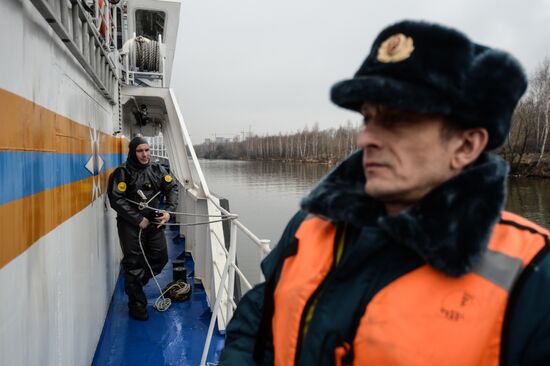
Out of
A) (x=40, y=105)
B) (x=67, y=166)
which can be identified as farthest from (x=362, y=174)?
(x=67, y=166)

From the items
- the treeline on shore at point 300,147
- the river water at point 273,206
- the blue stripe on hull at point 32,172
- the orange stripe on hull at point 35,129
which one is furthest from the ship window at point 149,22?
the treeline on shore at point 300,147

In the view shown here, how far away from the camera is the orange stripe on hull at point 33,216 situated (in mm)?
1350

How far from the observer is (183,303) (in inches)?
166

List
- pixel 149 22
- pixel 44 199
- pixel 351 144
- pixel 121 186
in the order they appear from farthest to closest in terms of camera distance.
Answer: pixel 351 144
pixel 149 22
pixel 121 186
pixel 44 199

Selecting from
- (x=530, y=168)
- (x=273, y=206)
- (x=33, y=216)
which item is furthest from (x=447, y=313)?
(x=530, y=168)

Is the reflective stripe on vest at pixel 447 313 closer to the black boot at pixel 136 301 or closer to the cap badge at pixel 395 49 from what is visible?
the cap badge at pixel 395 49

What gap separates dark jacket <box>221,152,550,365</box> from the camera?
0.74 meters

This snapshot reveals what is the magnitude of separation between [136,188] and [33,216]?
2011 mm

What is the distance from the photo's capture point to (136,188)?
363 centimetres

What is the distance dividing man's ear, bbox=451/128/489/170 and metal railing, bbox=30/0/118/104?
1749 millimetres

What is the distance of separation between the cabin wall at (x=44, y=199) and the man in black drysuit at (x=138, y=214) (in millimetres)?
394

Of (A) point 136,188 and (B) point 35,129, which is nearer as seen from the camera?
(B) point 35,129

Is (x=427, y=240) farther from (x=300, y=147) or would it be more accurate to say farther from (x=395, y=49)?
(x=300, y=147)

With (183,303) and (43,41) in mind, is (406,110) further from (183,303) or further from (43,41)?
(183,303)
